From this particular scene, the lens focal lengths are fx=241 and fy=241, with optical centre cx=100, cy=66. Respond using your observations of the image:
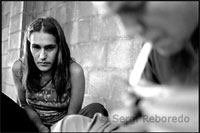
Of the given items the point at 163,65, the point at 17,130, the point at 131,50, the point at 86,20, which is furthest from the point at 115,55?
the point at 163,65

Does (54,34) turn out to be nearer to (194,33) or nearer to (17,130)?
(17,130)

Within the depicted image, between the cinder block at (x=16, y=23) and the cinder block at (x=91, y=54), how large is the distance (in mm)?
748

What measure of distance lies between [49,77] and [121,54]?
0.55 metres

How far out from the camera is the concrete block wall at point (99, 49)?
62.1 inches

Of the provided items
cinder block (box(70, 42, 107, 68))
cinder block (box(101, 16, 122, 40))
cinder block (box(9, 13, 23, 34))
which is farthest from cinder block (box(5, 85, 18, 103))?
cinder block (box(101, 16, 122, 40))

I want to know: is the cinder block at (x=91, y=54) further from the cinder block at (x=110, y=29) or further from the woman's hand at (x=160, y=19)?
the woman's hand at (x=160, y=19)

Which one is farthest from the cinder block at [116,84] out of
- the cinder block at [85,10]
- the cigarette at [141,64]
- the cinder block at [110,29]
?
the cigarette at [141,64]

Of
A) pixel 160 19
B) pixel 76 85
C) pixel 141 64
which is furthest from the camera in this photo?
pixel 76 85

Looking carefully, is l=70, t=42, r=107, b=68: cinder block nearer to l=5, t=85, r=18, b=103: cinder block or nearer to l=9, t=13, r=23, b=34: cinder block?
l=9, t=13, r=23, b=34: cinder block

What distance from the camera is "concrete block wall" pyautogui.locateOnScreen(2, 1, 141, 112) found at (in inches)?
62.1

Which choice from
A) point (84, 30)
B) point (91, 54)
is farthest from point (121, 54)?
point (84, 30)

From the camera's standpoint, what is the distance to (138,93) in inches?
16.5

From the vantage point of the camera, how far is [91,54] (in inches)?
70.8

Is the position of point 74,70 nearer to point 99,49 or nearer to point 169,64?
point 99,49
